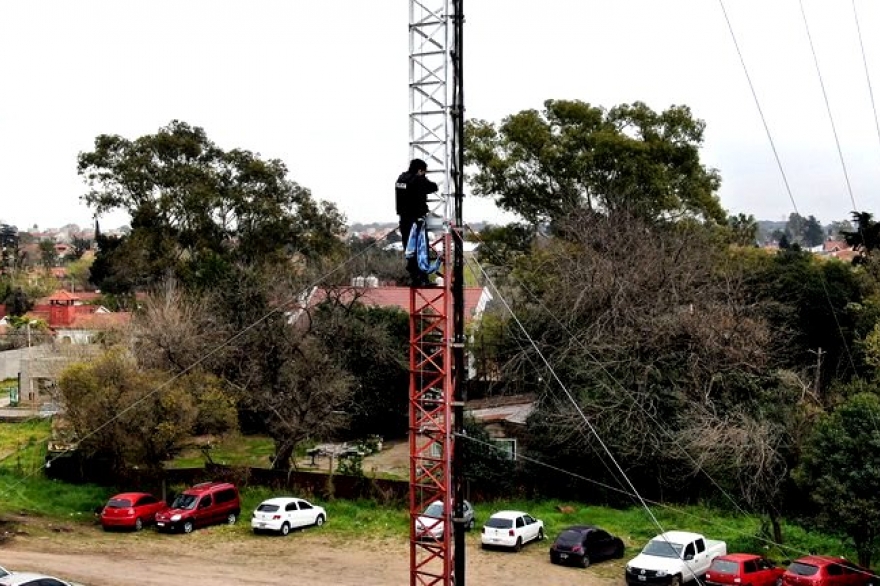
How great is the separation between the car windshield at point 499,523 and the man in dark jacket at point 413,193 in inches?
410

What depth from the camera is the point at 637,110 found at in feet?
131

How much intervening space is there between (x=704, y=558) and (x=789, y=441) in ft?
17.8

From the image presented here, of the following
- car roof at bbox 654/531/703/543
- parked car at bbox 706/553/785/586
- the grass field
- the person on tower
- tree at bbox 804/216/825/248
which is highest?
tree at bbox 804/216/825/248

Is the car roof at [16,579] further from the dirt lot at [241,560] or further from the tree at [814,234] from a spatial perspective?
the tree at [814,234]

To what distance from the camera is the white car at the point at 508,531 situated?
22.8 metres

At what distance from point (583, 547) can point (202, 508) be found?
1003 centimetres

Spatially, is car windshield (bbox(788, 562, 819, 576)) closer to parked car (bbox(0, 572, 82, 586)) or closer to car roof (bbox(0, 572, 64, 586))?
parked car (bbox(0, 572, 82, 586))

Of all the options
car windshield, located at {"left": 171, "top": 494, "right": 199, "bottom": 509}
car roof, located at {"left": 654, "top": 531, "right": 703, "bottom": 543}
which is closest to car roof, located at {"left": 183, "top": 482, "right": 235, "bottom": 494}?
car windshield, located at {"left": 171, "top": 494, "right": 199, "bottom": 509}

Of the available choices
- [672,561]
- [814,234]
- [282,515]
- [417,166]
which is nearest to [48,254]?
[282,515]

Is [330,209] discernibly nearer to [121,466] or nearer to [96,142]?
[96,142]

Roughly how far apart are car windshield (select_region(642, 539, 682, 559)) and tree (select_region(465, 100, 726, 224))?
1934cm

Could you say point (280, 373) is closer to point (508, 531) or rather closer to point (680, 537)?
point (508, 531)

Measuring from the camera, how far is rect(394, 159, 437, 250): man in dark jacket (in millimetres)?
14927

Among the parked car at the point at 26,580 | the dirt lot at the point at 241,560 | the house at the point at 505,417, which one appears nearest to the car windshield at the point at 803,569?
the dirt lot at the point at 241,560
